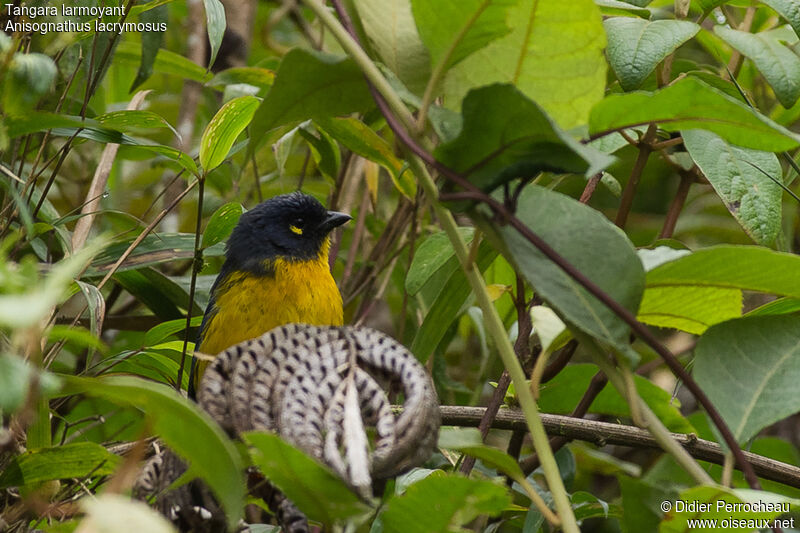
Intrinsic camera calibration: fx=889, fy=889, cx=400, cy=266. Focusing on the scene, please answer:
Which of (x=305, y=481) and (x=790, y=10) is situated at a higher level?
(x=790, y=10)

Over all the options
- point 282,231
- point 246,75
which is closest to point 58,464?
point 246,75

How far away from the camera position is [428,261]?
101 inches

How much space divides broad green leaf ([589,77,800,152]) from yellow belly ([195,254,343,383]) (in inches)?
88.8

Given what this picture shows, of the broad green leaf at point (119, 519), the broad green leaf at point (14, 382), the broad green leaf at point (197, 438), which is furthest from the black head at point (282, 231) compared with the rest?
the broad green leaf at point (119, 519)

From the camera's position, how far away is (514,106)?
4.31 feet

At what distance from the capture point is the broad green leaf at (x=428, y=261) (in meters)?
2.54

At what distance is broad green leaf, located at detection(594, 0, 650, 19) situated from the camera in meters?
2.24

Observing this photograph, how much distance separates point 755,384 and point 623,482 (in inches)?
30.7

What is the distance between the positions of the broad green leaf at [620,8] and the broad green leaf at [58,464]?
158 centimetres

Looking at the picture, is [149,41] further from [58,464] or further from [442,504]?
[442,504]

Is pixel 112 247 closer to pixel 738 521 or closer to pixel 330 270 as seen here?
pixel 330 270

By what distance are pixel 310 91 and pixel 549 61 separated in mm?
398

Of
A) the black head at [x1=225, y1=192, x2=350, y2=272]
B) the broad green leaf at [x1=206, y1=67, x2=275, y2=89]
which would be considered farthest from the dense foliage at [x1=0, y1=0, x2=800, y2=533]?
the black head at [x1=225, y1=192, x2=350, y2=272]

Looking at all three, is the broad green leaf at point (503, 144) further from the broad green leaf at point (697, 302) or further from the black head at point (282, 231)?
the black head at point (282, 231)
